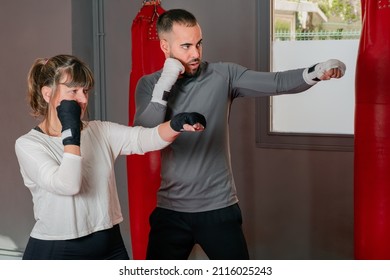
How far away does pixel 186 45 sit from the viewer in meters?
1.98

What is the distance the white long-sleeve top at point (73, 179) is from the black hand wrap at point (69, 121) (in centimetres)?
4

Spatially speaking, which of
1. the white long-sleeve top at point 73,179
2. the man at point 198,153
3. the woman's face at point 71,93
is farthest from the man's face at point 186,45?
the woman's face at point 71,93

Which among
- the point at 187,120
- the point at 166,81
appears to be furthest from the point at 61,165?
the point at 166,81

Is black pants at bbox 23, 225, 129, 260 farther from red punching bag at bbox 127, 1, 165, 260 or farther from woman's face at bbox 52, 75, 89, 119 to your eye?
red punching bag at bbox 127, 1, 165, 260

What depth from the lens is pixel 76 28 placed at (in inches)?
145

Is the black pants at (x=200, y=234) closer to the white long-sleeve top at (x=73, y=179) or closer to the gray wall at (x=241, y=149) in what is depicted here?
the white long-sleeve top at (x=73, y=179)

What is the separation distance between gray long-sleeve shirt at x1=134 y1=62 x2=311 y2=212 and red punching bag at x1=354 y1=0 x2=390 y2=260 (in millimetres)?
271

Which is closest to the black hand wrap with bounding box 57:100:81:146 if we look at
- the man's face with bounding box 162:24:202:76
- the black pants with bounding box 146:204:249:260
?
the man's face with bounding box 162:24:202:76

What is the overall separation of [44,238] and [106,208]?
0.19 metres

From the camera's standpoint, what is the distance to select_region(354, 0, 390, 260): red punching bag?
1.93 m

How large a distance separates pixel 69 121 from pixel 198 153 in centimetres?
58

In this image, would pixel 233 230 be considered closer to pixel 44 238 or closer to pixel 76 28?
pixel 44 238

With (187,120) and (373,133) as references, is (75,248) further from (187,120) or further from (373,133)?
(373,133)

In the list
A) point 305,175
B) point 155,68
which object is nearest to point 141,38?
point 155,68
